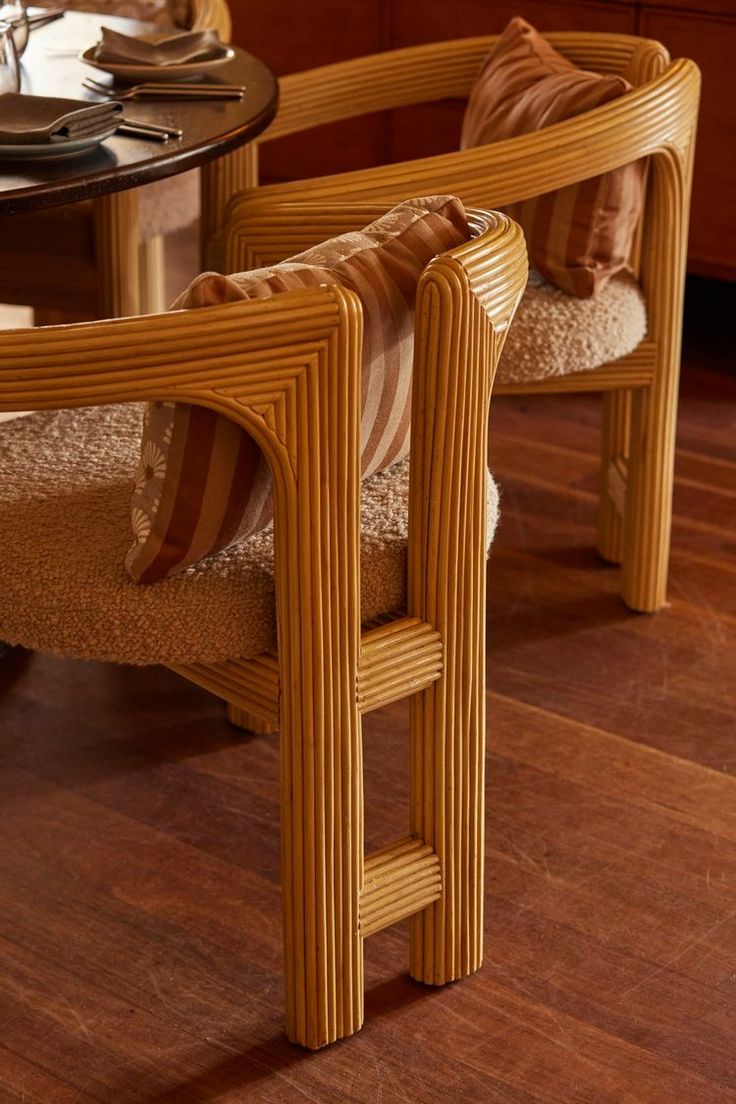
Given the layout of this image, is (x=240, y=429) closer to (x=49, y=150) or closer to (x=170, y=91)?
(x=49, y=150)

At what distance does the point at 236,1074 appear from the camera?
142 cm

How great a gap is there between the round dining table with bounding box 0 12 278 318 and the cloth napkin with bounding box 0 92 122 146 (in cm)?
2

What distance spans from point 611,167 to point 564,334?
0.72ft

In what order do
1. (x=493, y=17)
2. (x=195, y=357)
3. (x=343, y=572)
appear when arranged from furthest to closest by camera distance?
(x=493, y=17), (x=343, y=572), (x=195, y=357)

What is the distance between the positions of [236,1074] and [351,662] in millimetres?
414

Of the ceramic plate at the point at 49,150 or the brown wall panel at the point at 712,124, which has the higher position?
the ceramic plate at the point at 49,150

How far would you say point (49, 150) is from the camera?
1.57 metres

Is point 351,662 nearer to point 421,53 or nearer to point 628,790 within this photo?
point 628,790

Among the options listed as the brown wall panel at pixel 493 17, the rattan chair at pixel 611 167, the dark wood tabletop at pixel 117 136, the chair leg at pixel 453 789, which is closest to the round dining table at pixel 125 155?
the dark wood tabletop at pixel 117 136

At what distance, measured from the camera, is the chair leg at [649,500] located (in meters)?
2.16

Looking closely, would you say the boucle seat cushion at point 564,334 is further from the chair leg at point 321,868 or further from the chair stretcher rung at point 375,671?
the chair leg at point 321,868

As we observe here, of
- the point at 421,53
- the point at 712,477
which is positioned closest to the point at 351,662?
the point at 421,53

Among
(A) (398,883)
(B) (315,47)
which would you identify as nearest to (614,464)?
(A) (398,883)

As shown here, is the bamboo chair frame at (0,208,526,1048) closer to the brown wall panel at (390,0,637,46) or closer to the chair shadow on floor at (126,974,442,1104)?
the chair shadow on floor at (126,974,442,1104)
